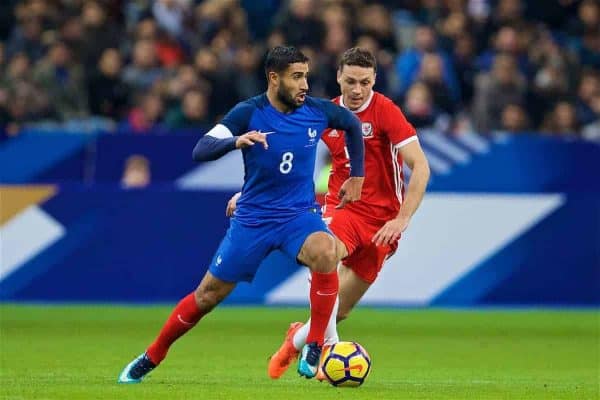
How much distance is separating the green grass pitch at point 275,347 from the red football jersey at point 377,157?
1.23 metres

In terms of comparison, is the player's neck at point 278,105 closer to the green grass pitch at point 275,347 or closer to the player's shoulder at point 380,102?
the player's shoulder at point 380,102

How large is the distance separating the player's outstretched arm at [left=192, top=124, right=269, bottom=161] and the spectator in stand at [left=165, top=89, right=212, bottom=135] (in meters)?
9.81

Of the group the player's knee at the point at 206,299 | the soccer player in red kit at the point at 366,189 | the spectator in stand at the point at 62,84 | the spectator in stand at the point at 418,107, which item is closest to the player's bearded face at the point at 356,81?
the soccer player in red kit at the point at 366,189

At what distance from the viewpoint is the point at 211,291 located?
9320 mm

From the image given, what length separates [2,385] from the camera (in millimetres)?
9281

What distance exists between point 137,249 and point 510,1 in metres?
7.35

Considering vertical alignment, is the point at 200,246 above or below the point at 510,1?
below

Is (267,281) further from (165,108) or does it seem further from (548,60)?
(548,60)

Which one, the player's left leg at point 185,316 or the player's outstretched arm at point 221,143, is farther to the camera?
the player's left leg at point 185,316

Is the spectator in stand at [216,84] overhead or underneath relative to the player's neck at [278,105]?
underneath

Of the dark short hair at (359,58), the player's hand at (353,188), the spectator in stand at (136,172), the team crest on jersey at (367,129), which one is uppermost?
the dark short hair at (359,58)

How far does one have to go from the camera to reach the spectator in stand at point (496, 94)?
1928 centimetres

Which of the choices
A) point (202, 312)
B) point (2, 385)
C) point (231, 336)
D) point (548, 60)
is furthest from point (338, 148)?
point (548, 60)

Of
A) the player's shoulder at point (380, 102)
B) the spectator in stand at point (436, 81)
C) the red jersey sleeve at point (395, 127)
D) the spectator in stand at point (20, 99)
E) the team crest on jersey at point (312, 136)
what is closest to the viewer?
the team crest on jersey at point (312, 136)
